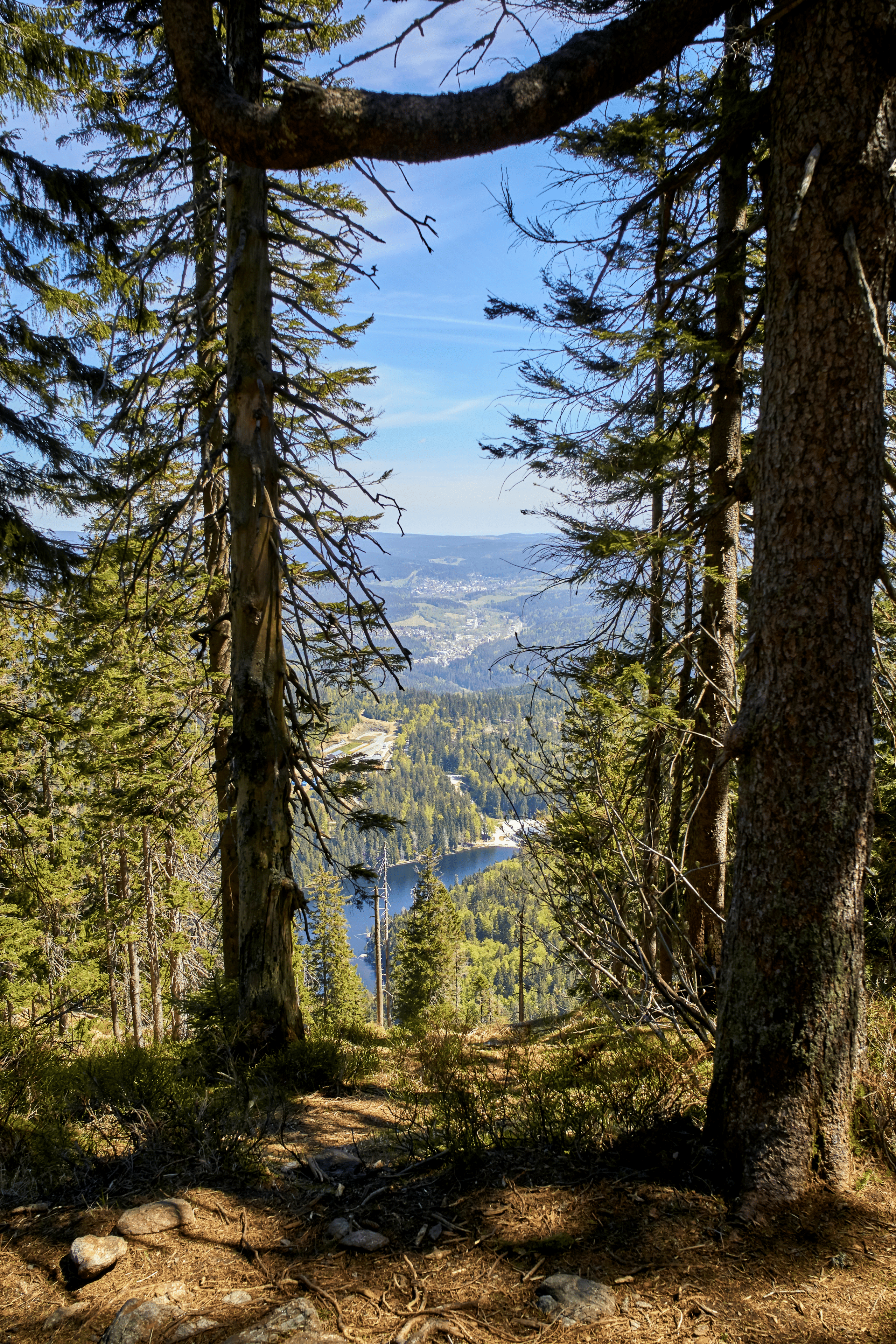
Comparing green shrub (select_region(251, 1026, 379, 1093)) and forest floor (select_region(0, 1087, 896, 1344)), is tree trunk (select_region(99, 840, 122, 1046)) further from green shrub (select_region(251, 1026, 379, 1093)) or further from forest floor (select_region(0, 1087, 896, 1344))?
forest floor (select_region(0, 1087, 896, 1344))

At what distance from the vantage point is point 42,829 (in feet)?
42.5

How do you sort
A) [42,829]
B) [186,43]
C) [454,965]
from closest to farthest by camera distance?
[186,43] < [42,829] < [454,965]

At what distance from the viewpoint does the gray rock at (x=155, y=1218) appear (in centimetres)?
249

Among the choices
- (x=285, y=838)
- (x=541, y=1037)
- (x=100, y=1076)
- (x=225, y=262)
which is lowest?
(x=541, y=1037)

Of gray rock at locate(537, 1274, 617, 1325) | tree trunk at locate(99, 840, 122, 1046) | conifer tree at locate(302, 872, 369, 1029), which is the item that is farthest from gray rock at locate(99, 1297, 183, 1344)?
conifer tree at locate(302, 872, 369, 1029)

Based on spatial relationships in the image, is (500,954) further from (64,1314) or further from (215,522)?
(64,1314)

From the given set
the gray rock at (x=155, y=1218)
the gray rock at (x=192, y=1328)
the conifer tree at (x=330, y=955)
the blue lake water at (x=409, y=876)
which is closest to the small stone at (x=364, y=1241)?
the gray rock at (x=192, y=1328)

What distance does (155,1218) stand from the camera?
2.54 metres

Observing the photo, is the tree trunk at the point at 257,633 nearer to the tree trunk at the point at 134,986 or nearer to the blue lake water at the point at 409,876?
the tree trunk at the point at 134,986

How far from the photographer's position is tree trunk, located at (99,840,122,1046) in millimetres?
14656

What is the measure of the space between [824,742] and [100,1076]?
161 inches

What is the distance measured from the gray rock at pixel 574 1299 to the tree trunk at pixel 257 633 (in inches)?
138

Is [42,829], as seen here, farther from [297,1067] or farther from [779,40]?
[779,40]

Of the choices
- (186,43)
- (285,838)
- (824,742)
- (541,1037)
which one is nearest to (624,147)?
(186,43)
